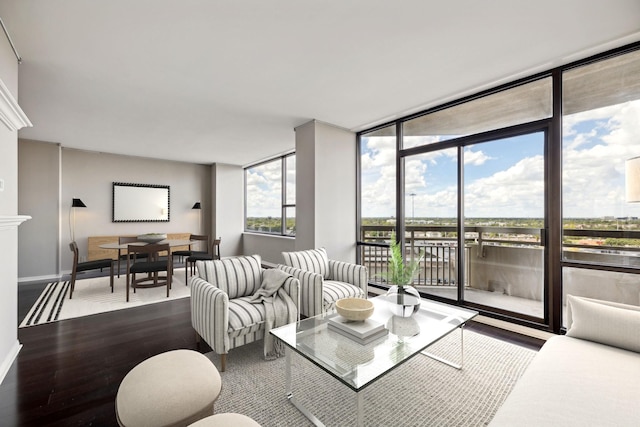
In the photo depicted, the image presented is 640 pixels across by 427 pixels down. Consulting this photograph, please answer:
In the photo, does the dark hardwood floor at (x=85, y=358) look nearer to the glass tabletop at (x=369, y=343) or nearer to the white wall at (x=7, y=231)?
the white wall at (x=7, y=231)

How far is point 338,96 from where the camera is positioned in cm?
329

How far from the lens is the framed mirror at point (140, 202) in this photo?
628 cm

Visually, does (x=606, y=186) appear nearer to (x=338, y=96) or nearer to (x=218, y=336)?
(x=338, y=96)

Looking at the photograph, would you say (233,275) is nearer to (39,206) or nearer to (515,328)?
(515,328)

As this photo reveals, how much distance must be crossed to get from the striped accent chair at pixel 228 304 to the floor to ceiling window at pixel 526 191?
2.25 metres

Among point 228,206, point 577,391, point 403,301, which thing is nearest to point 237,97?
point 403,301

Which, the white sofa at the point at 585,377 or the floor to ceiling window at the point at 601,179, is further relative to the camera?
the floor to ceiling window at the point at 601,179

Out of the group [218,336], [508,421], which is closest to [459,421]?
[508,421]

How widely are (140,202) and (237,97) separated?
188 inches

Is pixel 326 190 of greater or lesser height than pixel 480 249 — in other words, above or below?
above

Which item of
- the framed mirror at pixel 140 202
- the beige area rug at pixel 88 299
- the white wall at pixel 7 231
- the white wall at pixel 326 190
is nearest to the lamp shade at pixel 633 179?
the white wall at pixel 326 190

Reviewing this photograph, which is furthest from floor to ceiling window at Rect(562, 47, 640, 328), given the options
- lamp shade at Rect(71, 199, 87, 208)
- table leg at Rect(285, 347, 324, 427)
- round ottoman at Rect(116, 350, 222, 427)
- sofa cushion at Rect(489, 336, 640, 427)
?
lamp shade at Rect(71, 199, 87, 208)

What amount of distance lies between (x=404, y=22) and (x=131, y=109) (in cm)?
354

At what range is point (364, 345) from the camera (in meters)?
1.73
